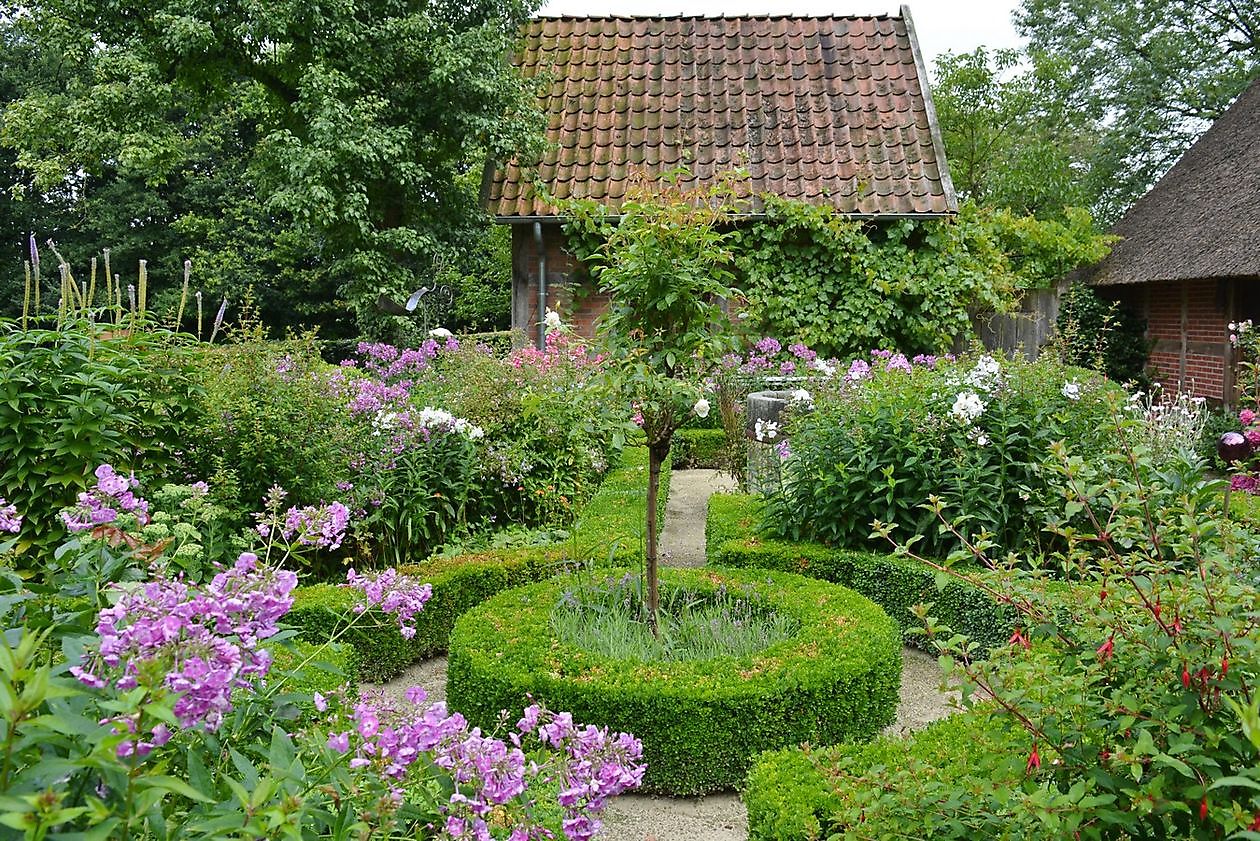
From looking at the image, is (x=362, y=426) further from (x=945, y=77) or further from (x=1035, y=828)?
(x=945, y=77)

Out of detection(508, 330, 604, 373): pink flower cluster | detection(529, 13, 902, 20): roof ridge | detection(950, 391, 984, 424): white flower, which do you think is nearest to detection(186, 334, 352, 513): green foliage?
detection(508, 330, 604, 373): pink flower cluster

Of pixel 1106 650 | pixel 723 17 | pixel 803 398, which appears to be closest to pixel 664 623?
pixel 803 398

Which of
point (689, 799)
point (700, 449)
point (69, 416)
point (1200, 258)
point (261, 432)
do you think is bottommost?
point (689, 799)

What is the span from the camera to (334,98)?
34.8 ft

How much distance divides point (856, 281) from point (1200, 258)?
5336 mm

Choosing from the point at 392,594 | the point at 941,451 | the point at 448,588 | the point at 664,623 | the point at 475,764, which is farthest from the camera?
the point at 941,451

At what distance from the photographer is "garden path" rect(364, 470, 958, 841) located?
10.6ft

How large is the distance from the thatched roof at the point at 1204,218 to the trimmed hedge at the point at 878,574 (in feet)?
27.7

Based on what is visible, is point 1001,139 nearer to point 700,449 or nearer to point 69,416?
point 700,449

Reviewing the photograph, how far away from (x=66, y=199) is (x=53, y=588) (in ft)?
81.8

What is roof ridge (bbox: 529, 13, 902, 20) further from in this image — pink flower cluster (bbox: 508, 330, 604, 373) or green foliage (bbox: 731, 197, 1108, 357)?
pink flower cluster (bbox: 508, 330, 604, 373)

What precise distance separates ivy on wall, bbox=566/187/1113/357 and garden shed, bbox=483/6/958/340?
0.33 metres

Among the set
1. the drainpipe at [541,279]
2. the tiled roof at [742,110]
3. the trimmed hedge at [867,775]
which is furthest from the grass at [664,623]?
the tiled roof at [742,110]

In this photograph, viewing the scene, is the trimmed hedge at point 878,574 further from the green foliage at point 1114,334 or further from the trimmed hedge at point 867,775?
the green foliage at point 1114,334
